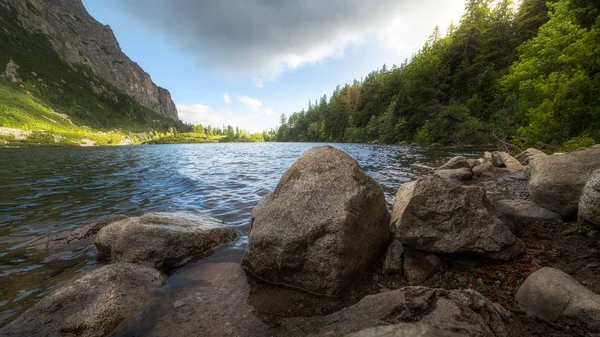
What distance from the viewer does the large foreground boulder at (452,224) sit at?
4309 mm

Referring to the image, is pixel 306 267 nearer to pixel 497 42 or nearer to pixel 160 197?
pixel 160 197

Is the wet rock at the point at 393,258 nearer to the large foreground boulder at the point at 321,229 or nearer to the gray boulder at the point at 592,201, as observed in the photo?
the large foreground boulder at the point at 321,229

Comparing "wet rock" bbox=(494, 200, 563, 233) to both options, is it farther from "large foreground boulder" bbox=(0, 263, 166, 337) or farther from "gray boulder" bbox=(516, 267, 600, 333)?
"large foreground boulder" bbox=(0, 263, 166, 337)

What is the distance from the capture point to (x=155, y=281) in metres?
4.36

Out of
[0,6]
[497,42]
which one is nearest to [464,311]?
[497,42]

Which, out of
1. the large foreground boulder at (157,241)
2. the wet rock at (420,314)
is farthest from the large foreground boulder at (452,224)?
the large foreground boulder at (157,241)

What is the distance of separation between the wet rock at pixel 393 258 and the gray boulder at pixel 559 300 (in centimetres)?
175

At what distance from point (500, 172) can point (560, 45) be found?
499 inches

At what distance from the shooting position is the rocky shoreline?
2953mm

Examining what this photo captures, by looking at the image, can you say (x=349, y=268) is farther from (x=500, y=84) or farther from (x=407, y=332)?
(x=500, y=84)

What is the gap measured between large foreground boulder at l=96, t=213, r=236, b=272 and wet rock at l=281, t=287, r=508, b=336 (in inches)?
131

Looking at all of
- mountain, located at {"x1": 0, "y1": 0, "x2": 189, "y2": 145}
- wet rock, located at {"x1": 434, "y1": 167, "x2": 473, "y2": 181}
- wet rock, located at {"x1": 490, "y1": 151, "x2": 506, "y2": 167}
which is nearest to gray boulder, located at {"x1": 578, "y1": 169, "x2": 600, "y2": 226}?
wet rock, located at {"x1": 434, "y1": 167, "x2": 473, "y2": 181}

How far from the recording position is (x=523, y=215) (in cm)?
593

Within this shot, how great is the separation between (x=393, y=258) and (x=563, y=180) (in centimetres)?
520
